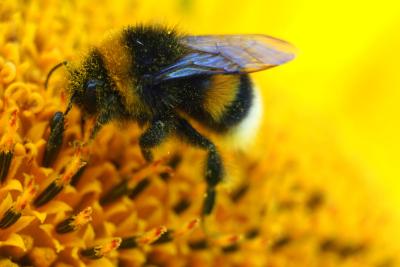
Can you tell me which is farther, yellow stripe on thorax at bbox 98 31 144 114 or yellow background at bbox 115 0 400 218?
yellow background at bbox 115 0 400 218

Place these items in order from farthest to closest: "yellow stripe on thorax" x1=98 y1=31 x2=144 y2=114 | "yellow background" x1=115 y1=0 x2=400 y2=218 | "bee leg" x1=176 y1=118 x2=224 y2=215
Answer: "yellow background" x1=115 y1=0 x2=400 y2=218
"bee leg" x1=176 y1=118 x2=224 y2=215
"yellow stripe on thorax" x1=98 y1=31 x2=144 y2=114

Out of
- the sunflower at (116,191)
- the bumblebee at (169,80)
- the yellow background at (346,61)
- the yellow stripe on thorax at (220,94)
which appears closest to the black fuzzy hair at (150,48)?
the bumblebee at (169,80)

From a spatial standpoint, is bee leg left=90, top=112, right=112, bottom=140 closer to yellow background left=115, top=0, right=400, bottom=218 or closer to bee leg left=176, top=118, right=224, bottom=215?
bee leg left=176, top=118, right=224, bottom=215

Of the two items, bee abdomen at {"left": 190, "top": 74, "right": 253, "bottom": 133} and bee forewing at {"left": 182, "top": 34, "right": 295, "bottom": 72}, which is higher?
bee forewing at {"left": 182, "top": 34, "right": 295, "bottom": 72}

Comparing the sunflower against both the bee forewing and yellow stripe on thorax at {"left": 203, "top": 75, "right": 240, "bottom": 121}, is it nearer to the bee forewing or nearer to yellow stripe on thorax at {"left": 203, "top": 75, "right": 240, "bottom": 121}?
yellow stripe on thorax at {"left": 203, "top": 75, "right": 240, "bottom": 121}

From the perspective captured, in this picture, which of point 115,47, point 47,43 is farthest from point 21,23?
point 115,47

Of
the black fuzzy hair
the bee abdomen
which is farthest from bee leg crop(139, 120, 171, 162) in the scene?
the black fuzzy hair

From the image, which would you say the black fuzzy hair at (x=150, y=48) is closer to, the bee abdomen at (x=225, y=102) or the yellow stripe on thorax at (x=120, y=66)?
the yellow stripe on thorax at (x=120, y=66)

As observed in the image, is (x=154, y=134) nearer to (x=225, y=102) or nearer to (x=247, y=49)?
(x=225, y=102)

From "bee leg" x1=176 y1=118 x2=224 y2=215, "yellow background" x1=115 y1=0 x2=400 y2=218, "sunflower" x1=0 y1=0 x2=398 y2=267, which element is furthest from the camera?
"yellow background" x1=115 y1=0 x2=400 y2=218
